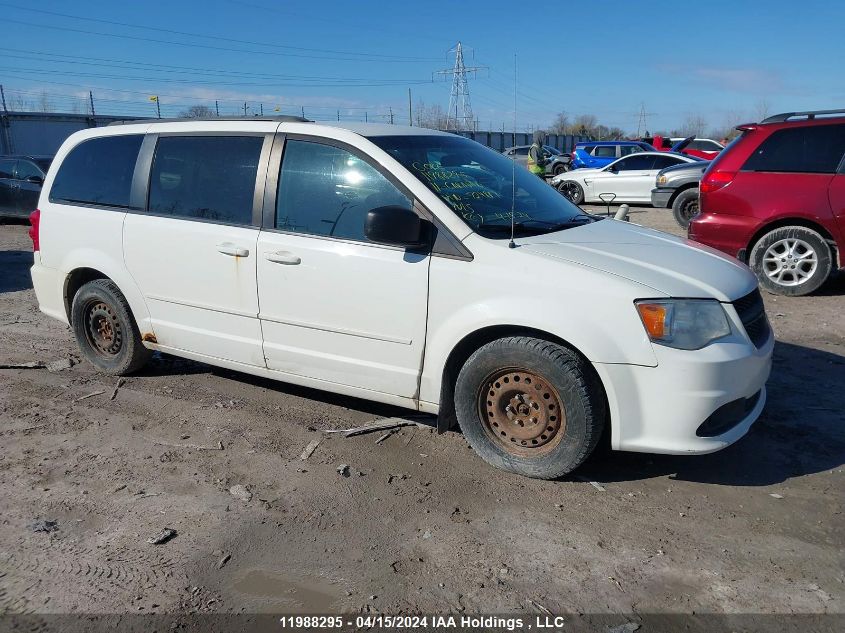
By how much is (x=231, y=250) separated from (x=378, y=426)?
144 centimetres

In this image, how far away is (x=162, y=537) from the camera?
3.16 m

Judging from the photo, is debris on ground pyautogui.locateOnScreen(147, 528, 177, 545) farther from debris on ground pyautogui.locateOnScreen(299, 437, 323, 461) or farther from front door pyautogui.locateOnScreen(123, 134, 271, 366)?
front door pyautogui.locateOnScreen(123, 134, 271, 366)

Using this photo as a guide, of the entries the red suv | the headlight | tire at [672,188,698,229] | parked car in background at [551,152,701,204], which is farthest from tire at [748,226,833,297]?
parked car in background at [551,152,701,204]

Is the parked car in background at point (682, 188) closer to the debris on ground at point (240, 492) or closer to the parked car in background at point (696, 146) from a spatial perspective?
the parked car in background at point (696, 146)

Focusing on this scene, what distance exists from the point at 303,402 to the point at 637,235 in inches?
97.7

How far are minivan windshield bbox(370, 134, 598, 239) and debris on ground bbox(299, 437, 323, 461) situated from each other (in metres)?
1.61

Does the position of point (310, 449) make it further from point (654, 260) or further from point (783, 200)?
point (783, 200)

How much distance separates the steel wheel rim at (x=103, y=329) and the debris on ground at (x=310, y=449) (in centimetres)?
201

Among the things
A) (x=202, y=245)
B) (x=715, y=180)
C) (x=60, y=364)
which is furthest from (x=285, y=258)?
(x=715, y=180)

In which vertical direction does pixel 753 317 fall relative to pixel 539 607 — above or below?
above

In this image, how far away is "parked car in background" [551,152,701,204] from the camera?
16.5m

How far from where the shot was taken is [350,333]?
3.96 metres

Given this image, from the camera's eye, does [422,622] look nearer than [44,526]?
Yes

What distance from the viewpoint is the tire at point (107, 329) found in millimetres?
5086
